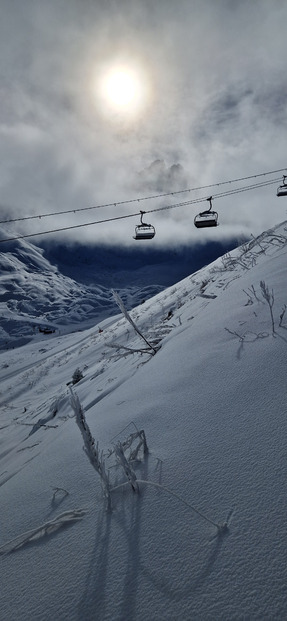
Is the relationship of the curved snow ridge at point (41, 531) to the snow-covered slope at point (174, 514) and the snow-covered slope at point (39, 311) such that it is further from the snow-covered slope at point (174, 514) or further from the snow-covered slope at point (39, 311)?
the snow-covered slope at point (39, 311)

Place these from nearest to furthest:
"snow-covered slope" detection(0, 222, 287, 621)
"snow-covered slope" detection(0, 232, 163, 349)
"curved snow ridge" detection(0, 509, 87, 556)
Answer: "snow-covered slope" detection(0, 222, 287, 621)
"curved snow ridge" detection(0, 509, 87, 556)
"snow-covered slope" detection(0, 232, 163, 349)

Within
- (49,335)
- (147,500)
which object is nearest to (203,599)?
(147,500)

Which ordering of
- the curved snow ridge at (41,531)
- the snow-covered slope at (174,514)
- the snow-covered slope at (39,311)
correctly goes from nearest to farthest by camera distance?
1. the snow-covered slope at (174,514)
2. the curved snow ridge at (41,531)
3. the snow-covered slope at (39,311)

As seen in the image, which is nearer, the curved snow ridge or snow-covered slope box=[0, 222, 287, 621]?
snow-covered slope box=[0, 222, 287, 621]

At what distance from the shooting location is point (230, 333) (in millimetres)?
2785

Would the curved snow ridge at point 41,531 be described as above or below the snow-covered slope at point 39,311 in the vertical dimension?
below

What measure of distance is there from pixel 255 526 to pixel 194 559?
0.23 metres


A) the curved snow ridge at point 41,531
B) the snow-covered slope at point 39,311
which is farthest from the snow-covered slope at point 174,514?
the snow-covered slope at point 39,311

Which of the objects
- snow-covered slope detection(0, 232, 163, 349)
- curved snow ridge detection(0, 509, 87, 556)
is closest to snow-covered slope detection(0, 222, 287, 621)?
curved snow ridge detection(0, 509, 87, 556)

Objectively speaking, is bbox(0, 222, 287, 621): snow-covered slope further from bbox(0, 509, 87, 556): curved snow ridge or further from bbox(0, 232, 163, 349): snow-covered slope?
bbox(0, 232, 163, 349): snow-covered slope

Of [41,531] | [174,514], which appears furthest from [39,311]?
[174,514]

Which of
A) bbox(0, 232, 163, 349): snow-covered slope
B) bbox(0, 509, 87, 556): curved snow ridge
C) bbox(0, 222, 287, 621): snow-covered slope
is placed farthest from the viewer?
bbox(0, 232, 163, 349): snow-covered slope

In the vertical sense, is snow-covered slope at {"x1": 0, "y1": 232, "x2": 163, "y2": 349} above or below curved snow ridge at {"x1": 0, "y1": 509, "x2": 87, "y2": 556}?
above

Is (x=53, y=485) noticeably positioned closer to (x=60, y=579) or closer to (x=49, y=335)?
(x=60, y=579)
